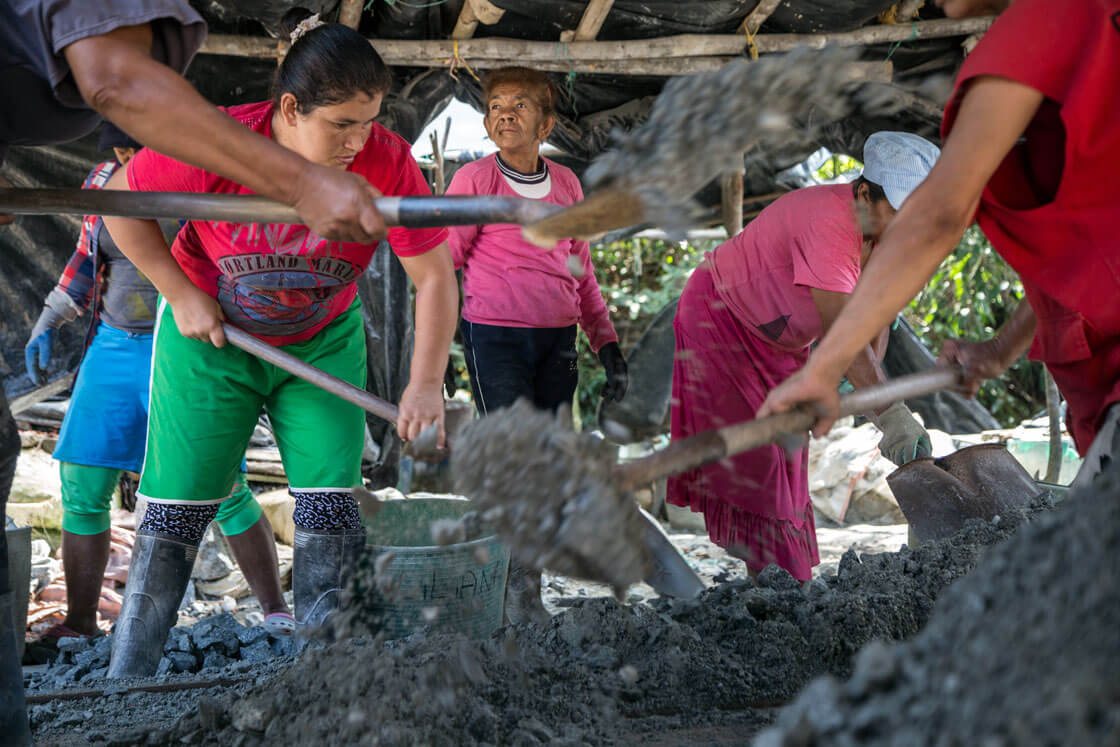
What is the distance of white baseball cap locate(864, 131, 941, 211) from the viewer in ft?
8.41

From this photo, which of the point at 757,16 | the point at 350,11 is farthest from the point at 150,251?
the point at 757,16

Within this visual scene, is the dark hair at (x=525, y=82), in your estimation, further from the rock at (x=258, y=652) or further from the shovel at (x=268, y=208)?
the rock at (x=258, y=652)

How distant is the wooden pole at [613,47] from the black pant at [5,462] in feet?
9.17

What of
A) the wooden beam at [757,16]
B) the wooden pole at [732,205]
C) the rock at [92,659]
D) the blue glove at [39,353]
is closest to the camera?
the rock at [92,659]

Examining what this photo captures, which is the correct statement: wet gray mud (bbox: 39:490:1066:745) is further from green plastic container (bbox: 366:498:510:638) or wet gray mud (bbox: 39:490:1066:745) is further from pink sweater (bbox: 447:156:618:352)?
pink sweater (bbox: 447:156:618:352)

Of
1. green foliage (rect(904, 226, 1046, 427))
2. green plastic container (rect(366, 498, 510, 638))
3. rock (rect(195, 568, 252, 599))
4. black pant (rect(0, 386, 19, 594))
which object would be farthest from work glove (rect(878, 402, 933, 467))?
green foliage (rect(904, 226, 1046, 427))

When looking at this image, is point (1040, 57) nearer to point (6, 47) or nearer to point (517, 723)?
point (517, 723)

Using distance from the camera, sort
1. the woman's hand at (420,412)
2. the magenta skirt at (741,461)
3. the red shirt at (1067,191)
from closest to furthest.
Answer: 1. the red shirt at (1067,191)
2. the woman's hand at (420,412)
3. the magenta skirt at (741,461)

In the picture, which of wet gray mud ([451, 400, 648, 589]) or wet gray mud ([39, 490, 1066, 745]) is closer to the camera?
wet gray mud ([451, 400, 648, 589])

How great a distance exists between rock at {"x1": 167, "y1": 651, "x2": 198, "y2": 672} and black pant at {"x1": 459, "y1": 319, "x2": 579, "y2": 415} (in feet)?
4.26

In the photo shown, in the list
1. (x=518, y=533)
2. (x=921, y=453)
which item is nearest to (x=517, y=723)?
(x=518, y=533)

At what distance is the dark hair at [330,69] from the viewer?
2104 mm

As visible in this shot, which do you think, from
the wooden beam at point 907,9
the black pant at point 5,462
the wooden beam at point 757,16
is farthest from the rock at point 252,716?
the wooden beam at point 907,9

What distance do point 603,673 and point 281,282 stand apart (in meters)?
1.41
